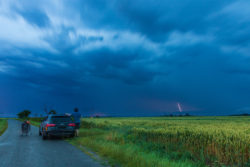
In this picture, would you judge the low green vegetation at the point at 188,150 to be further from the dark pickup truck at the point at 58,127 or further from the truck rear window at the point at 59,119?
the truck rear window at the point at 59,119

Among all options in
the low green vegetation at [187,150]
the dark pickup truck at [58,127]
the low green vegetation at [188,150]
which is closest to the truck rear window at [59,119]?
the dark pickup truck at [58,127]

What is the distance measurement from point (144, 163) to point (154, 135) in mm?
5581

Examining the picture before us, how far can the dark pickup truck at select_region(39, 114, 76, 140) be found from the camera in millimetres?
15211

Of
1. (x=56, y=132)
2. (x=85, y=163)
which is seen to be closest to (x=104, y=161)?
(x=85, y=163)

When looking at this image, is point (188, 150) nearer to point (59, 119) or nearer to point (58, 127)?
point (58, 127)

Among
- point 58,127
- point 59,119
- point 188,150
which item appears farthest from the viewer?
point 59,119

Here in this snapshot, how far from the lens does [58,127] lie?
50.4 feet

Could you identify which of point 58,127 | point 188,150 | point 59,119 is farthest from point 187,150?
point 59,119

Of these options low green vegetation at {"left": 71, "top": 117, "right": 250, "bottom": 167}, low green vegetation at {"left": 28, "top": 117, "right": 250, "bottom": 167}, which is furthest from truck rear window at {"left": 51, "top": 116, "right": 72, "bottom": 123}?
low green vegetation at {"left": 28, "top": 117, "right": 250, "bottom": 167}

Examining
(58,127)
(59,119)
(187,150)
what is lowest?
(187,150)

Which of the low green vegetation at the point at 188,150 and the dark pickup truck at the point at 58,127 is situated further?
the dark pickup truck at the point at 58,127

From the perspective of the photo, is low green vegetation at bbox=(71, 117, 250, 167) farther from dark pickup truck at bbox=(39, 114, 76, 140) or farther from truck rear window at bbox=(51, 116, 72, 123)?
truck rear window at bbox=(51, 116, 72, 123)

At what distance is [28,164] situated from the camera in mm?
7465

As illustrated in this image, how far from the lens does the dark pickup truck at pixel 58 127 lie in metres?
15.2
